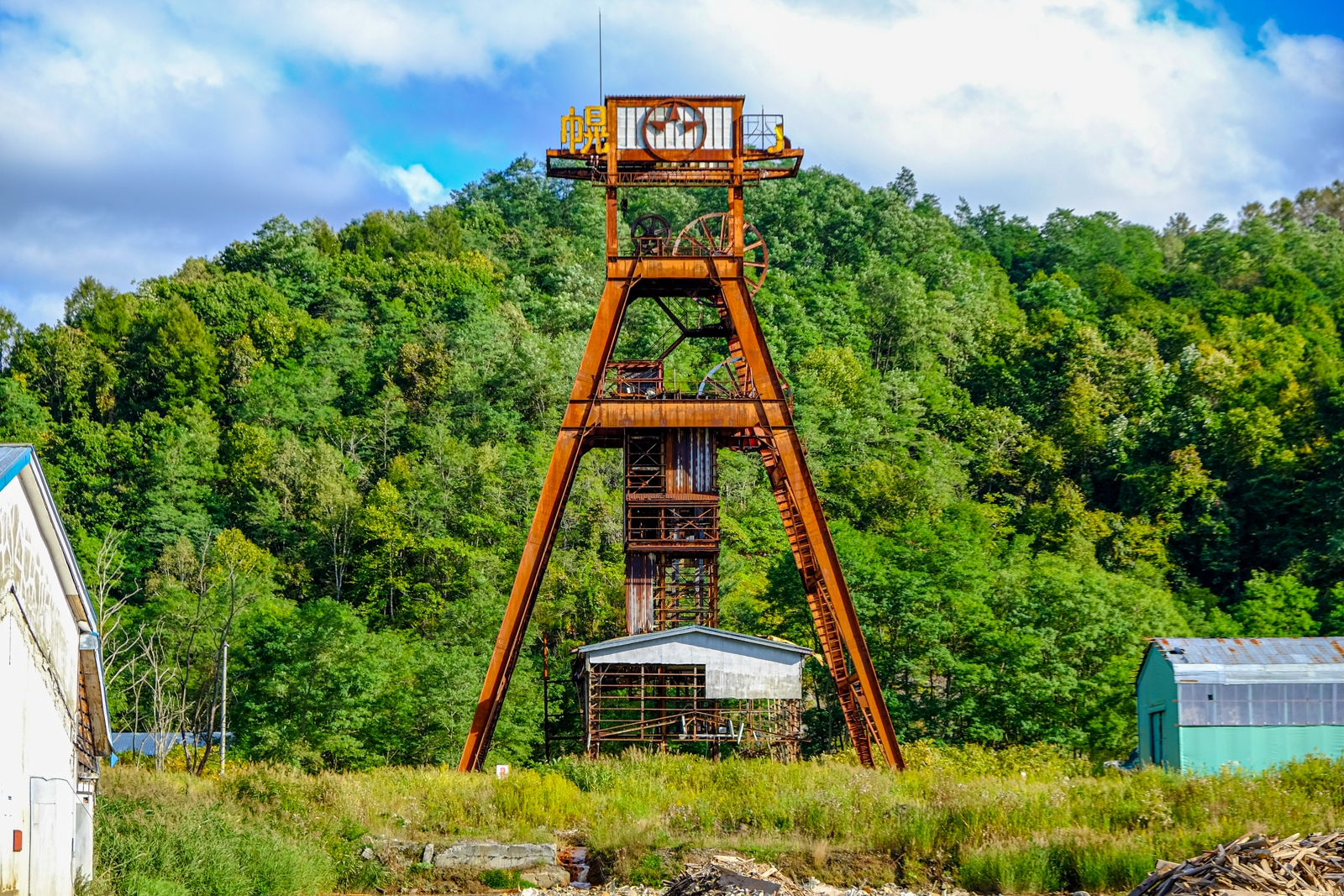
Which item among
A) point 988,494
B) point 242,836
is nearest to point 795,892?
point 242,836

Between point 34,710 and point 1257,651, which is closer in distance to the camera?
point 34,710

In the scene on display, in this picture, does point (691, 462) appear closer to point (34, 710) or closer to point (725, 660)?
point (725, 660)

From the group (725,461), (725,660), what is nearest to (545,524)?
(725,660)

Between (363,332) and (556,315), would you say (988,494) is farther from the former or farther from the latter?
(363,332)

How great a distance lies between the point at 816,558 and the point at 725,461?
35.4 m

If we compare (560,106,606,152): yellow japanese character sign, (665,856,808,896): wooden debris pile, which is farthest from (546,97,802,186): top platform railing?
(665,856,808,896): wooden debris pile

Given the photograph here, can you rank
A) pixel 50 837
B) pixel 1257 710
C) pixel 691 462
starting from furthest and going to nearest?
1. pixel 691 462
2. pixel 1257 710
3. pixel 50 837

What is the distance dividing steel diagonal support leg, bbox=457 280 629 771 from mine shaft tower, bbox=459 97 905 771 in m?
0.04

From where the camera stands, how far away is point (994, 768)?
3116cm

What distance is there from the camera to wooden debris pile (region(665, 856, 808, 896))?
19.5 metres

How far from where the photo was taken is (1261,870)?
16734mm

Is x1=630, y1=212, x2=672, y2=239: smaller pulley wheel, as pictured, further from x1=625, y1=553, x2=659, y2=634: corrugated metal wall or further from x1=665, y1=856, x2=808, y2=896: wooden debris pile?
x1=665, y1=856, x2=808, y2=896: wooden debris pile

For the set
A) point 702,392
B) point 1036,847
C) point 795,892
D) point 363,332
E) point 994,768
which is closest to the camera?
point 795,892

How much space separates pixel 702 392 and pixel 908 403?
1647 inches
